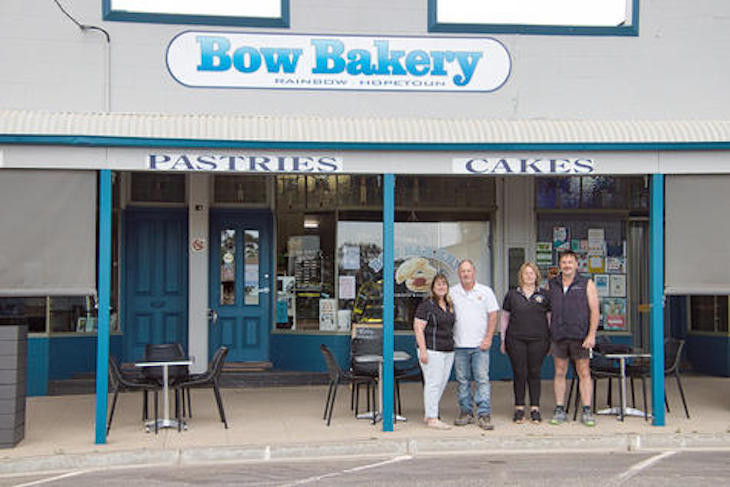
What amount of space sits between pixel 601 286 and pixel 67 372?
24.5 ft

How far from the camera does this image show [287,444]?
8719 mm

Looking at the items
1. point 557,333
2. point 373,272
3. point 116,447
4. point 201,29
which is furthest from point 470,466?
point 201,29

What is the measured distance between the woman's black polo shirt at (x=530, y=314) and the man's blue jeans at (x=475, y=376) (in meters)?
0.46

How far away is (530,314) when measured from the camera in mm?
9617

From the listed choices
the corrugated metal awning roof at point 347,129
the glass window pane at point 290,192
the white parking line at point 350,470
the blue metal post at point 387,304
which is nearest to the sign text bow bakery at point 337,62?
the corrugated metal awning roof at point 347,129

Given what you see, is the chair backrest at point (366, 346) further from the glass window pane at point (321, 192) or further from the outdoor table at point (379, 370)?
the glass window pane at point (321, 192)

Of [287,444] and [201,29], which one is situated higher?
[201,29]

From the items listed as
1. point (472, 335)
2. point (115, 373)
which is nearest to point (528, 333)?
point (472, 335)

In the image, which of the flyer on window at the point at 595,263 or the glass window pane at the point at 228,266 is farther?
the flyer on window at the point at 595,263

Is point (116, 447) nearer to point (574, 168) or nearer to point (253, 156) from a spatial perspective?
point (253, 156)

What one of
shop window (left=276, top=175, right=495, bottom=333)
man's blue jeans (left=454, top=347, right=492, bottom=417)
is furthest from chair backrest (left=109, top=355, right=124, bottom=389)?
shop window (left=276, top=175, right=495, bottom=333)

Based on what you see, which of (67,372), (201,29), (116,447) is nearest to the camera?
(116,447)

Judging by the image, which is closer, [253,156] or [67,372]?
[253,156]

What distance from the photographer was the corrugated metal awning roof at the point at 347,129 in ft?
30.8
